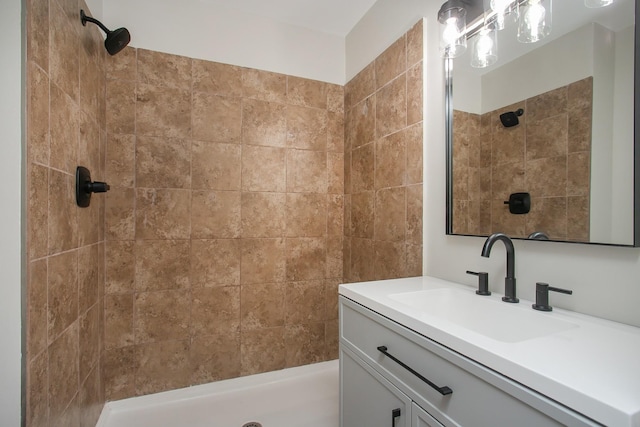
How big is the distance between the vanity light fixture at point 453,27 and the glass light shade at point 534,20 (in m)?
0.26

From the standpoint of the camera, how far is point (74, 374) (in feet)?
4.12

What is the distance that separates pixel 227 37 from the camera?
6.50 feet

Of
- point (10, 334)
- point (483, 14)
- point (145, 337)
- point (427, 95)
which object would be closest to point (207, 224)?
point (145, 337)

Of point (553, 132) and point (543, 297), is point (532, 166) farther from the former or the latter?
point (543, 297)

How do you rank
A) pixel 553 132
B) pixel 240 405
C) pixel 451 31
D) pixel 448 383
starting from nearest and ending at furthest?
pixel 448 383 < pixel 553 132 < pixel 451 31 < pixel 240 405

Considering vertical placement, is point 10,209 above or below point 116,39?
below

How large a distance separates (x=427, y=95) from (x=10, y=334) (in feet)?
6.25

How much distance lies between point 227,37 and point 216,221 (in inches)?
49.8

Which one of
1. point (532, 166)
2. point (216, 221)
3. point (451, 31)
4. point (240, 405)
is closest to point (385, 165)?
point (451, 31)

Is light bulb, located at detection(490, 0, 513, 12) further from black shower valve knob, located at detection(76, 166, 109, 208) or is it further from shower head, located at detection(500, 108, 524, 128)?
black shower valve knob, located at detection(76, 166, 109, 208)

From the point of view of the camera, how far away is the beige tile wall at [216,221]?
1.76m

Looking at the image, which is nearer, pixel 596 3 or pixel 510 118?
pixel 596 3

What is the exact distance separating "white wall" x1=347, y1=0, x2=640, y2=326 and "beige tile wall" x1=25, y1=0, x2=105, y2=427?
5.27 feet

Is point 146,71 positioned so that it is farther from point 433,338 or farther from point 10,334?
point 433,338
